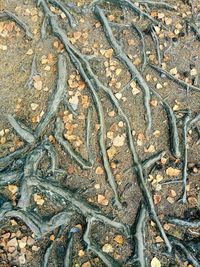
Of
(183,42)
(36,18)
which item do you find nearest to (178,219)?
(183,42)

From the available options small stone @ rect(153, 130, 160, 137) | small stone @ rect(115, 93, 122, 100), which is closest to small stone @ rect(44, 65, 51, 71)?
small stone @ rect(115, 93, 122, 100)

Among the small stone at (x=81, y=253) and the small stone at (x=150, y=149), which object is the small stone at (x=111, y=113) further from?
the small stone at (x=81, y=253)

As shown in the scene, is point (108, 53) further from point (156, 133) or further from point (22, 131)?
point (22, 131)

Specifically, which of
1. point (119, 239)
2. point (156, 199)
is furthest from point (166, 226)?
point (119, 239)

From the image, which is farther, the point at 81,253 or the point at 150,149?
the point at 150,149

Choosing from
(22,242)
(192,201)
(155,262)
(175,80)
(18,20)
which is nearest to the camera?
(155,262)

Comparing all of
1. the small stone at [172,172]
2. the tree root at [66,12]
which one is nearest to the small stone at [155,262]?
the small stone at [172,172]
